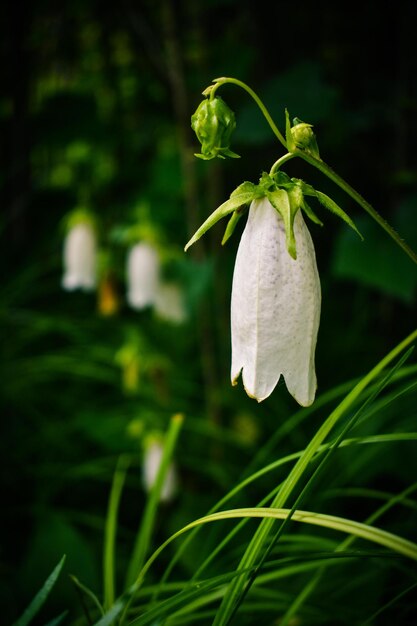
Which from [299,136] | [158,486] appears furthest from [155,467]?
[299,136]

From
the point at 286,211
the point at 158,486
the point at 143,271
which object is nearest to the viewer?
the point at 286,211

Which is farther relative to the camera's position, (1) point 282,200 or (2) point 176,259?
(2) point 176,259

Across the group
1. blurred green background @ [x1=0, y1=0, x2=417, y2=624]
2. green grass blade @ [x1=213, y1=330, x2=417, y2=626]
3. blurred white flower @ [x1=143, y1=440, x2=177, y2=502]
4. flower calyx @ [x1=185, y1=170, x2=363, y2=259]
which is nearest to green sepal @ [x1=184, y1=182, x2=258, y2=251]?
flower calyx @ [x1=185, y1=170, x2=363, y2=259]

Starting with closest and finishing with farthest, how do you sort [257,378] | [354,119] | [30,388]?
[257,378], [354,119], [30,388]

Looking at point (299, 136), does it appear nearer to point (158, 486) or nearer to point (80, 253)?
point (158, 486)

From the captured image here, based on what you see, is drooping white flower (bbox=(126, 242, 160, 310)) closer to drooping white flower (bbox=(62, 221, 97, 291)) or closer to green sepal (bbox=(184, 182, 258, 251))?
drooping white flower (bbox=(62, 221, 97, 291))

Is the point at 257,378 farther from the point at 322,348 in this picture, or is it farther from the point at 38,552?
the point at 322,348

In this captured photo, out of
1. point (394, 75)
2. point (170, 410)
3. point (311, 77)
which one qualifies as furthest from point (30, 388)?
point (394, 75)
